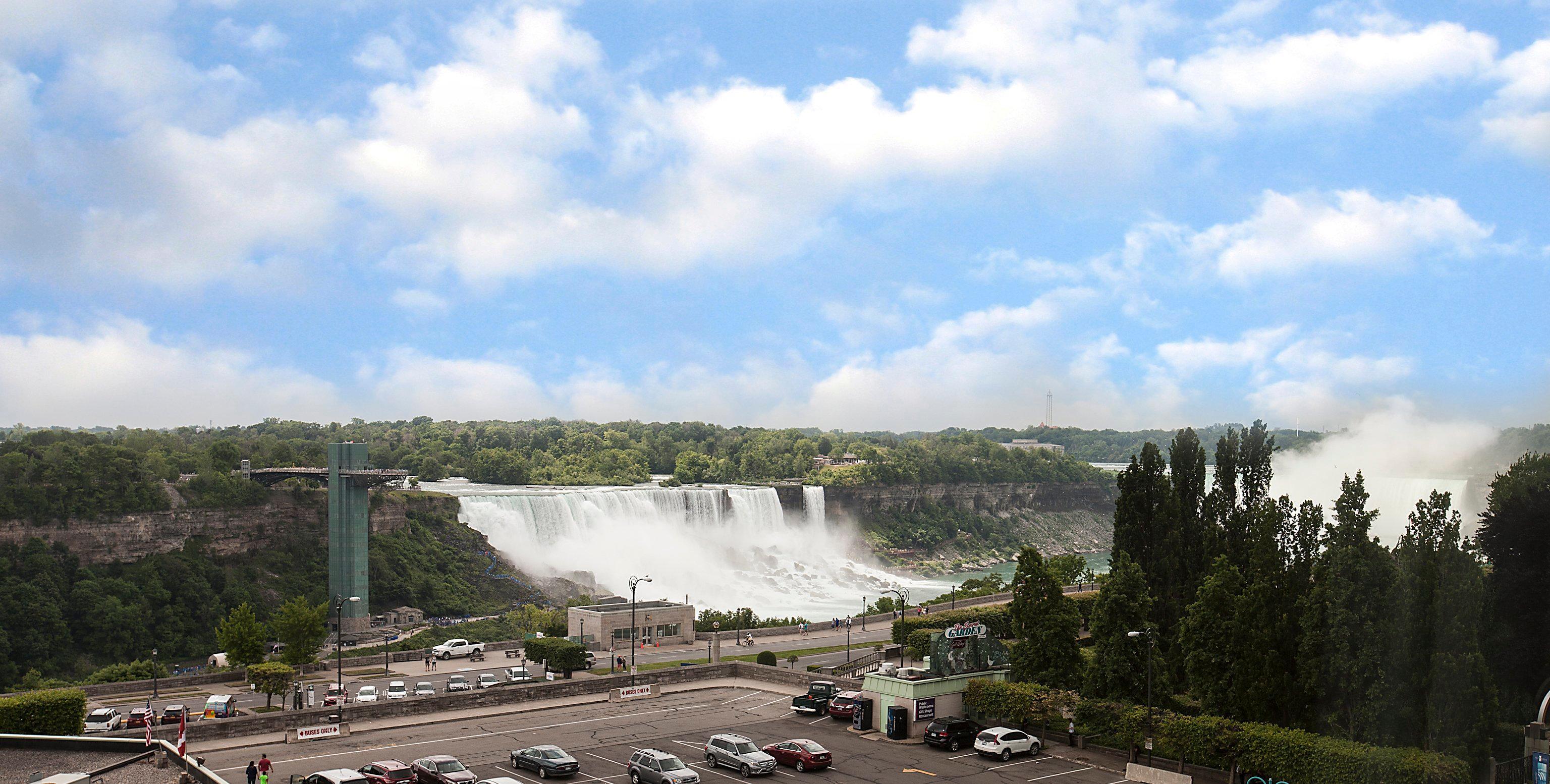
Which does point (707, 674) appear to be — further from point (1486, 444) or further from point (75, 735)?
point (1486, 444)

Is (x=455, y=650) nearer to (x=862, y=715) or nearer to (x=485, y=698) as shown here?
(x=485, y=698)

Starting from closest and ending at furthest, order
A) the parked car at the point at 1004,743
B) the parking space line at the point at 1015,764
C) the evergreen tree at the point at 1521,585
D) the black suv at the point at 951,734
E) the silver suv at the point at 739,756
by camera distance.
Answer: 1. the silver suv at the point at 739,756
2. the parking space line at the point at 1015,764
3. the evergreen tree at the point at 1521,585
4. the parked car at the point at 1004,743
5. the black suv at the point at 951,734

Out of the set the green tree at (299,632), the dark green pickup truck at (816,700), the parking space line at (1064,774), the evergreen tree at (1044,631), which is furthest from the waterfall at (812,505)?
the parking space line at (1064,774)

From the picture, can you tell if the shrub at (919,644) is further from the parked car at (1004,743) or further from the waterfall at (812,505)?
the waterfall at (812,505)

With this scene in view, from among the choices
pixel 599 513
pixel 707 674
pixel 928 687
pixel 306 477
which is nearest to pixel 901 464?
pixel 599 513

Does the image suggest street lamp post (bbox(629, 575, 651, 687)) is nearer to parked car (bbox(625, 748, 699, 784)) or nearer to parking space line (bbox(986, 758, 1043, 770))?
parked car (bbox(625, 748, 699, 784))

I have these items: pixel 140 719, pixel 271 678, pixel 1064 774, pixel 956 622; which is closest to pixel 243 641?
pixel 271 678
